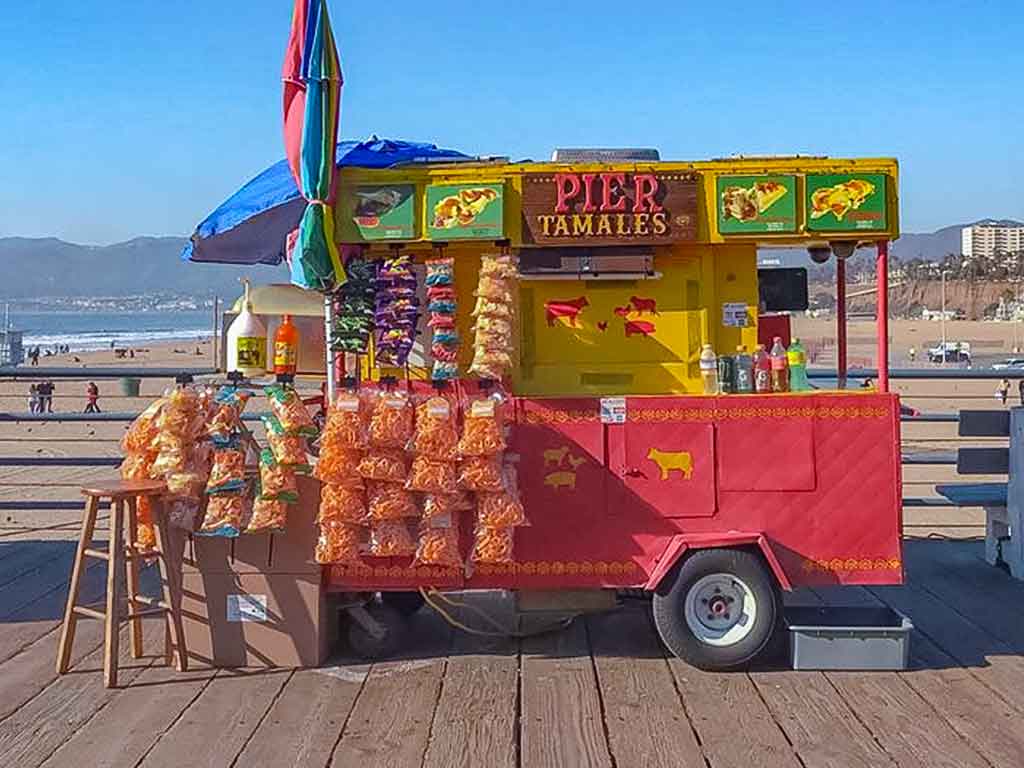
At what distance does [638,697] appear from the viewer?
5.16 m

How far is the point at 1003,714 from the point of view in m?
4.91

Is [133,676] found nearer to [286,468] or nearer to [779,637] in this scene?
[286,468]

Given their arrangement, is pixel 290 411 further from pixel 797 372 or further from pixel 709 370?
pixel 797 372

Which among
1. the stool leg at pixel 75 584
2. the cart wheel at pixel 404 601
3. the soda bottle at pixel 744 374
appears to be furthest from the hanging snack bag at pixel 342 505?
the soda bottle at pixel 744 374

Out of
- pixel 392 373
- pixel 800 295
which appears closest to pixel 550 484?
pixel 392 373

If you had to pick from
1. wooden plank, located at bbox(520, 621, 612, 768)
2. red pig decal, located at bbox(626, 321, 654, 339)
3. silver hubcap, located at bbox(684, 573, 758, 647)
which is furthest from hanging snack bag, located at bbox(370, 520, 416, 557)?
red pig decal, located at bbox(626, 321, 654, 339)

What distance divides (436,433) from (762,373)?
156 centimetres

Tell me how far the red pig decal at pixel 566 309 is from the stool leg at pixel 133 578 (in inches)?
84.5

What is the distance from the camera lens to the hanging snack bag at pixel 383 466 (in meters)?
5.41

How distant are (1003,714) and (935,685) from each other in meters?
0.42

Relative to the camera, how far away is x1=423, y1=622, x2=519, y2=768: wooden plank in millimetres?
4523

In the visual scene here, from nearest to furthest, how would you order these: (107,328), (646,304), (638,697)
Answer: (638,697) → (646,304) → (107,328)

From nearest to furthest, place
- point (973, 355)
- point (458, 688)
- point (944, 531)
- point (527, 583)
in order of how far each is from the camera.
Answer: point (458, 688), point (527, 583), point (944, 531), point (973, 355)

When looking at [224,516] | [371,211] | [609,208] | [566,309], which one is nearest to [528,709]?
[224,516]
